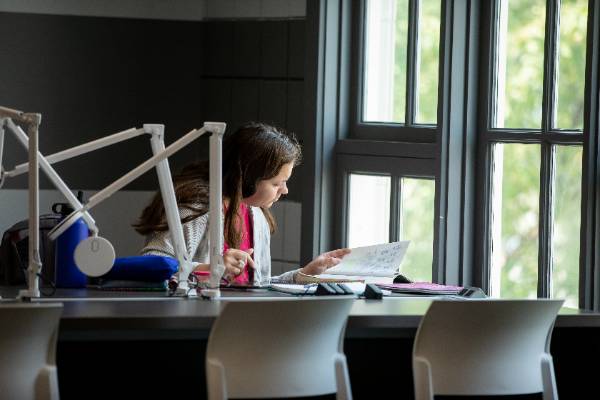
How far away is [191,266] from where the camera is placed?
11.8ft

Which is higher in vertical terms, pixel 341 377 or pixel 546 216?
pixel 546 216

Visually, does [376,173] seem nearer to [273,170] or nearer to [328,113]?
[328,113]

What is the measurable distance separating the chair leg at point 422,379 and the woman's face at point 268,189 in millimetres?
1225

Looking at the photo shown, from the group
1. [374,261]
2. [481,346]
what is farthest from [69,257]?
[481,346]

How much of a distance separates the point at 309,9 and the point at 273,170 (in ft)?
4.66

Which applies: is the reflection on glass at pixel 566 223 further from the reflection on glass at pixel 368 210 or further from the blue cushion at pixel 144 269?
the blue cushion at pixel 144 269

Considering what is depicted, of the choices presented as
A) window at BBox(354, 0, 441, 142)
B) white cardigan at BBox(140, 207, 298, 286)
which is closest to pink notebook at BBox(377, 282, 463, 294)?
white cardigan at BBox(140, 207, 298, 286)

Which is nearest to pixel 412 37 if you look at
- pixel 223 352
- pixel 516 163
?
pixel 516 163

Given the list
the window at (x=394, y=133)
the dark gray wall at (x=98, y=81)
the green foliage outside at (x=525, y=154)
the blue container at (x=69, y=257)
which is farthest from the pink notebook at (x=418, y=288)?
the dark gray wall at (x=98, y=81)

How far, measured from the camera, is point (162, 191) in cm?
354

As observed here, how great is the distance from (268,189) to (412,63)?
121cm

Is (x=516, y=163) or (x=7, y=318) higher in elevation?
(x=516, y=163)

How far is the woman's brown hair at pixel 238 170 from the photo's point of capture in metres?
4.11

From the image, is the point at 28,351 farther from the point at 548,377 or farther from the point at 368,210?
the point at 368,210
